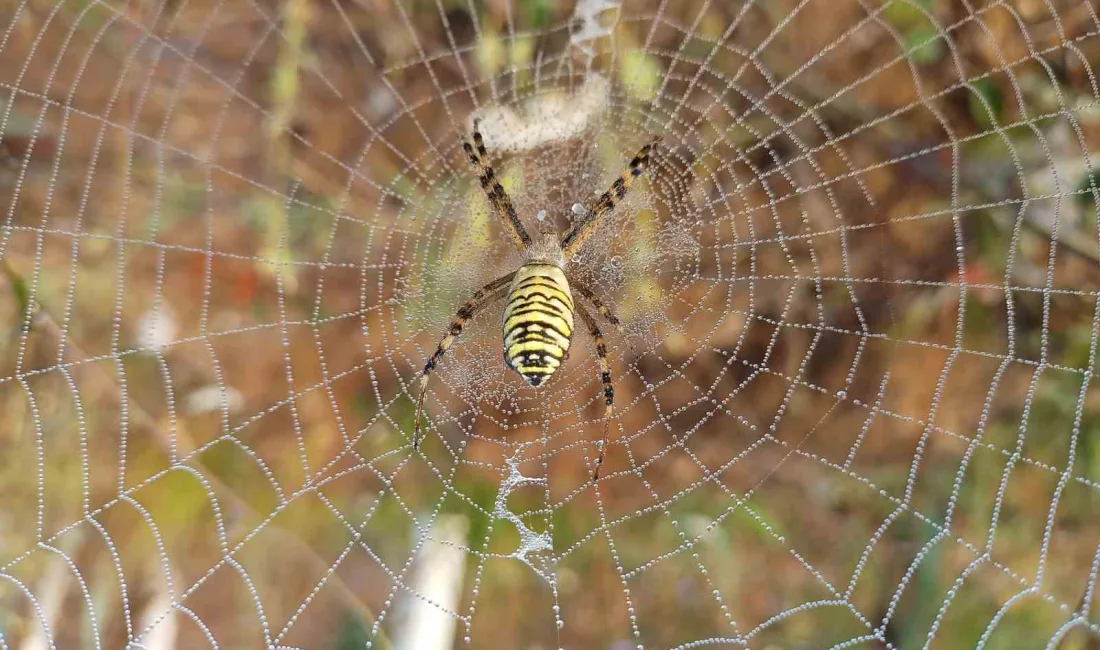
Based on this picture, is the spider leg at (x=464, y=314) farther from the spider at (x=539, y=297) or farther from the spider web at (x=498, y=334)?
the spider web at (x=498, y=334)

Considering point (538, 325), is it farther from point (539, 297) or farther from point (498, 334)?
point (498, 334)

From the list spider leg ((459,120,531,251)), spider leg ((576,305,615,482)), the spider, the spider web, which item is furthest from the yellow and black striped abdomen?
the spider web

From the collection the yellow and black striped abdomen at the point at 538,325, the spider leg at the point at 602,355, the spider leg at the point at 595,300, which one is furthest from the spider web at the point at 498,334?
the yellow and black striped abdomen at the point at 538,325

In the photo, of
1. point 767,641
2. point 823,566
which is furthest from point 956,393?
point 767,641

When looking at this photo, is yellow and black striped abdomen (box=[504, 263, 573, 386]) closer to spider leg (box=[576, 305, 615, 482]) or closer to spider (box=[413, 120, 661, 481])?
spider (box=[413, 120, 661, 481])

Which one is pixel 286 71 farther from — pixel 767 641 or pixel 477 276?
pixel 767 641

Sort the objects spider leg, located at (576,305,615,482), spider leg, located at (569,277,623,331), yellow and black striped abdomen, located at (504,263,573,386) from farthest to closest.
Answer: spider leg, located at (569,277,623,331)
spider leg, located at (576,305,615,482)
yellow and black striped abdomen, located at (504,263,573,386)
